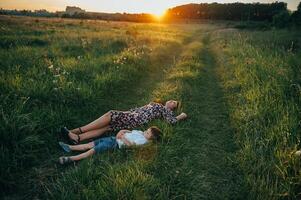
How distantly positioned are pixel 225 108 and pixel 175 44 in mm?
15849

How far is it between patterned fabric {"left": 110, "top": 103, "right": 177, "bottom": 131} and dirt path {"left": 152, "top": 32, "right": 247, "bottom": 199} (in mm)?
500

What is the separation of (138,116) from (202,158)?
1.89 m

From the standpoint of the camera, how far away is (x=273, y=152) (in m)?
4.94

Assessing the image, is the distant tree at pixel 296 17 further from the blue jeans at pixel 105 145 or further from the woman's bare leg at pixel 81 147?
the woman's bare leg at pixel 81 147

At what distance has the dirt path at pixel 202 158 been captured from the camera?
448 centimetres

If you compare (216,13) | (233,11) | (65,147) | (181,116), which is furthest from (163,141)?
(216,13)

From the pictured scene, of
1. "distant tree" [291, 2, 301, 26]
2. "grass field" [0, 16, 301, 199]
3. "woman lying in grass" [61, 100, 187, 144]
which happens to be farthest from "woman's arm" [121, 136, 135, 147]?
"distant tree" [291, 2, 301, 26]

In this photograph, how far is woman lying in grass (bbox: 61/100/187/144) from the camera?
6.07 metres

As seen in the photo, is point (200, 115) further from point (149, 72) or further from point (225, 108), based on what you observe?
point (149, 72)

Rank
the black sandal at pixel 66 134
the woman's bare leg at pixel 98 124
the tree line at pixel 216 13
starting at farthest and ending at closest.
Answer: the tree line at pixel 216 13
the woman's bare leg at pixel 98 124
the black sandal at pixel 66 134

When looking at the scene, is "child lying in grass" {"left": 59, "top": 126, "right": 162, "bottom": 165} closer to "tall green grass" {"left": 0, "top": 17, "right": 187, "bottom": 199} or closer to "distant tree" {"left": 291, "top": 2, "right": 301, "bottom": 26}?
"tall green grass" {"left": 0, "top": 17, "right": 187, "bottom": 199}

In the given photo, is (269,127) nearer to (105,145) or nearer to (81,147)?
(105,145)

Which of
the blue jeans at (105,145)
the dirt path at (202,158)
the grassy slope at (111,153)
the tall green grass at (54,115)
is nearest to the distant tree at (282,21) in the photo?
the tall green grass at (54,115)

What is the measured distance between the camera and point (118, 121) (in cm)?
642
